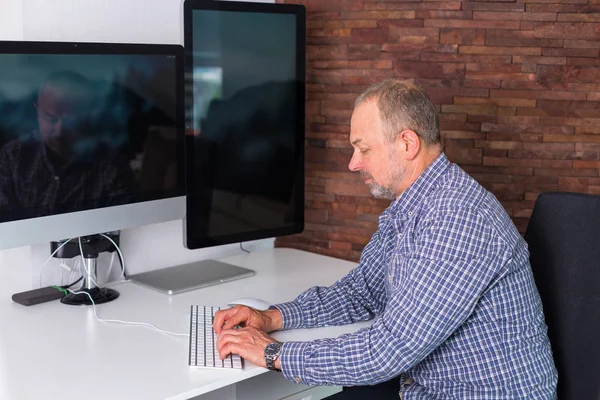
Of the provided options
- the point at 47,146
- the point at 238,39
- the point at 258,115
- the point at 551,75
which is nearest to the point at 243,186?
the point at 258,115

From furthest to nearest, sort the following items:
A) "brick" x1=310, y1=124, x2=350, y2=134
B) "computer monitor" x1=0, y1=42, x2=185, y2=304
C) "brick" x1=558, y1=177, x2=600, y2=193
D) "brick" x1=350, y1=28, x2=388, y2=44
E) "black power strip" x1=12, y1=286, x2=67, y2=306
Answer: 1. "brick" x1=310, y1=124, x2=350, y2=134
2. "brick" x1=350, y1=28, x2=388, y2=44
3. "brick" x1=558, y1=177, x2=600, y2=193
4. "black power strip" x1=12, y1=286, x2=67, y2=306
5. "computer monitor" x1=0, y1=42, x2=185, y2=304

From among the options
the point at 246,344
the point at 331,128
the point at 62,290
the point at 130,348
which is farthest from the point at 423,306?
the point at 331,128

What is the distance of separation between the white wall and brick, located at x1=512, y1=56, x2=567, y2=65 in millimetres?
970

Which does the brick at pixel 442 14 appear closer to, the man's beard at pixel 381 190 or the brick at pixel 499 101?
the brick at pixel 499 101

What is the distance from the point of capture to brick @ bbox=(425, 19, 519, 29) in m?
2.26

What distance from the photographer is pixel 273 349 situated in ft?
5.34

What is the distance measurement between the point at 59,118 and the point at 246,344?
0.74 metres

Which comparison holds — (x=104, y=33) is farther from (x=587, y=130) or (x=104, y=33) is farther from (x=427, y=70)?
(x=587, y=130)

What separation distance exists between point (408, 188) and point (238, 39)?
0.81 m

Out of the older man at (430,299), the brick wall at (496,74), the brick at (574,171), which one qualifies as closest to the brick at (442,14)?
the brick wall at (496,74)

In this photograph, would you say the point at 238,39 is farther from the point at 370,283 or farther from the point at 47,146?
the point at 370,283

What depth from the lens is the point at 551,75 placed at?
2.25 m

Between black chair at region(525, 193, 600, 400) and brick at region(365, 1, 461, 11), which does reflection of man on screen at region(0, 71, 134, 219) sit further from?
black chair at region(525, 193, 600, 400)

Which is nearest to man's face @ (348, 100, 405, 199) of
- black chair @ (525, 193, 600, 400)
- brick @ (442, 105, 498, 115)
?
black chair @ (525, 193, 600, 400)
